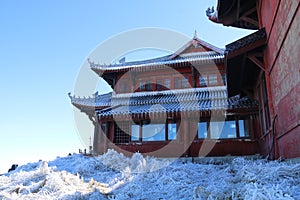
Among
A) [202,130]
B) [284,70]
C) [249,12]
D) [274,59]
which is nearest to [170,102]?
[202,130]

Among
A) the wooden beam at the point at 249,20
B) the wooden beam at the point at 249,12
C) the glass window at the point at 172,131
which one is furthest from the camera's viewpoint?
the glass window at the point at 172,131

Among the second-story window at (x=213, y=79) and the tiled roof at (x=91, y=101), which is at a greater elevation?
the second-story window at (x=213, y=79)

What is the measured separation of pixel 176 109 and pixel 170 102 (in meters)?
1.40

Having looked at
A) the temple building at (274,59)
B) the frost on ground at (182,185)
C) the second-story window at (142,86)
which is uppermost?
the second-story window at (142,86)

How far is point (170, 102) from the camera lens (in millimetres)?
12914

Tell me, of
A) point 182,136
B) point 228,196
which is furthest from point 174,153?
point 228,196

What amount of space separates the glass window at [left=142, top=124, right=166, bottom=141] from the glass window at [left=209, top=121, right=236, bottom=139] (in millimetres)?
2211

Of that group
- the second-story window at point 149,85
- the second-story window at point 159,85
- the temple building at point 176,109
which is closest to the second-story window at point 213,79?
the temple building at point 176,109

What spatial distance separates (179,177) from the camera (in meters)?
5.28

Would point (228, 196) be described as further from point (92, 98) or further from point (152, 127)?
point (92, 98)

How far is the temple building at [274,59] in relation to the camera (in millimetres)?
4488

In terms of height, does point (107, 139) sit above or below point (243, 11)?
below

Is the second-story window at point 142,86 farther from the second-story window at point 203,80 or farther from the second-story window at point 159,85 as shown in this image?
the second-story window at point 203,80

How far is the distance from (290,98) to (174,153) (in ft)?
24.1
